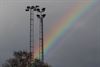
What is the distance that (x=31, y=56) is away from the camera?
54.7 meters

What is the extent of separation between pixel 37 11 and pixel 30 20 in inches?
67.8

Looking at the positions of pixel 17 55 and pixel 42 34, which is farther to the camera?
pixel 17 55

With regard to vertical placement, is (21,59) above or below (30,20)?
below

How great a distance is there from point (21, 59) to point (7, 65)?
2.22m

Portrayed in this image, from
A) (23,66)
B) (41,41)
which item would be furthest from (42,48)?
(23,66)

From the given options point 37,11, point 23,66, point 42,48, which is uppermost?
point 37,11

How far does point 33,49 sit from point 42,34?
331cm

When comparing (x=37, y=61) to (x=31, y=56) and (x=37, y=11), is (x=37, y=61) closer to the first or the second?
(x=31, y=56)

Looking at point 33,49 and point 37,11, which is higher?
point 37,11

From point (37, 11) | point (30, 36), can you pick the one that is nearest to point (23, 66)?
point (30, 36)

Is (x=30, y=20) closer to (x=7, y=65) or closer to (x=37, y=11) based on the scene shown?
(x=37, y=11)

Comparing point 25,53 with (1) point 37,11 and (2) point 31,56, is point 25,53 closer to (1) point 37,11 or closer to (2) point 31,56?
(2) point 31,56

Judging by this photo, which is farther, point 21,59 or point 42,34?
point 21,59

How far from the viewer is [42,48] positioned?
5109cm
